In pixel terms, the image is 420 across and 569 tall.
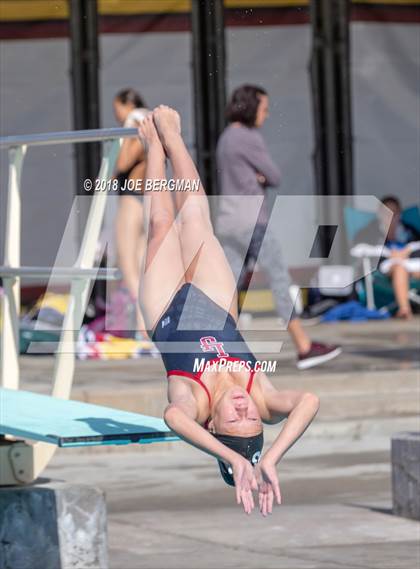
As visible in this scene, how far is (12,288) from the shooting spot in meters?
5.76

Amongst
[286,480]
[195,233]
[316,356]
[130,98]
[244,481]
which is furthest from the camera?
[130,98]

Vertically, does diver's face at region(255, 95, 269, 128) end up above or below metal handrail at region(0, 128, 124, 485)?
above

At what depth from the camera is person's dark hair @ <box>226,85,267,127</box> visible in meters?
5.65

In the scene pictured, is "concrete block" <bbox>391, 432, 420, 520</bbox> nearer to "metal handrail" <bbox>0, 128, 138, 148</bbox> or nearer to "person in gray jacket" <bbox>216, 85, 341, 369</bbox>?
"person in gray jacket" <bbox>216, 85, 341, 369</bbox>

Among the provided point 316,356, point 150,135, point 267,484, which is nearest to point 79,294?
point 150,135

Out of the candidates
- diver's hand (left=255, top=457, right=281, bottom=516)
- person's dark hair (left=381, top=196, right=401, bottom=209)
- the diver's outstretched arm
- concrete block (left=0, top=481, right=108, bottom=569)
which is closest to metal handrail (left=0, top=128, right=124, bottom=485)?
concrete block (left=0, top=481, right=108, bottom=569)

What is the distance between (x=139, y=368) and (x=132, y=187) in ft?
16.7

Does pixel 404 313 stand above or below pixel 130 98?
below

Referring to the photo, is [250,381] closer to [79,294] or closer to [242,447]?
[242,447]

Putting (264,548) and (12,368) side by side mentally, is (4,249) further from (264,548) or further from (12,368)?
(264,548)

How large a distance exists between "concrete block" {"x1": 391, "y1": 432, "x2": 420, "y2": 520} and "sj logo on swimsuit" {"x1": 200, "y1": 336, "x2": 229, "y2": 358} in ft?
9.28

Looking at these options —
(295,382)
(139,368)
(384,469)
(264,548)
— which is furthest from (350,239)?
(264,548)

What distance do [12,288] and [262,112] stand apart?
110cm

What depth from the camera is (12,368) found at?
5719mm
